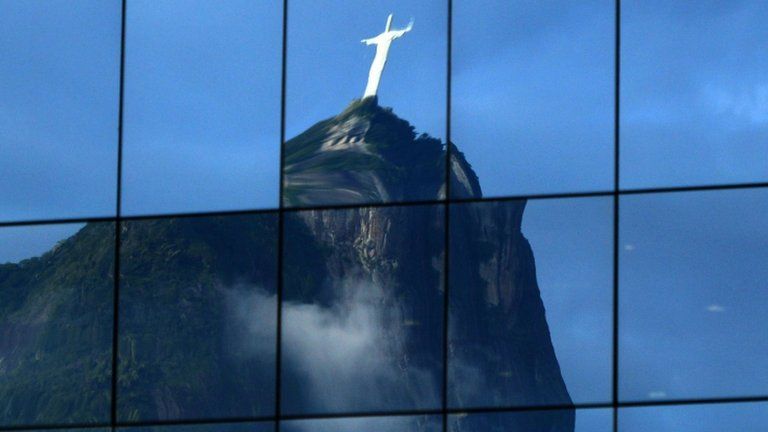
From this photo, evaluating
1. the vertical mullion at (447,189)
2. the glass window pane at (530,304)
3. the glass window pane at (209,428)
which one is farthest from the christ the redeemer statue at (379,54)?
the glass window pane at (209,428)

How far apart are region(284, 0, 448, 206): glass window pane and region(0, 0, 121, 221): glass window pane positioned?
8.69 feet

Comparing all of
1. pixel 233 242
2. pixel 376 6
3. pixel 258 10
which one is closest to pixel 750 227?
pixel 376 6

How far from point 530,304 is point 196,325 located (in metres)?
6.97

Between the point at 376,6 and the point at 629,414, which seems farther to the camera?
the point at 376,6

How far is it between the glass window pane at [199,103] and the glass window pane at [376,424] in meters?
3.69

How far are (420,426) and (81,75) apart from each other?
10.1 m

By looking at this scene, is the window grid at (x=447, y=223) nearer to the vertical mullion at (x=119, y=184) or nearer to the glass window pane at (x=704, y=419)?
the vertical mullion at (x=119, y=184)

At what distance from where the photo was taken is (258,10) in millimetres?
24156

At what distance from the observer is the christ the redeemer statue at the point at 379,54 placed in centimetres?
2734

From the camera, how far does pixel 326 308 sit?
2981 centimetres

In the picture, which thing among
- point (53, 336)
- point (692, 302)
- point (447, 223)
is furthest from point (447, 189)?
point (53, 336)

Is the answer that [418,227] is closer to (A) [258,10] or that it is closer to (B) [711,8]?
(B) [711,8]

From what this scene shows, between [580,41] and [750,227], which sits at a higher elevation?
[580,41]

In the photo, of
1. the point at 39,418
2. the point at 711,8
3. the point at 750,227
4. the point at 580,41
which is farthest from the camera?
the point at 39,418
